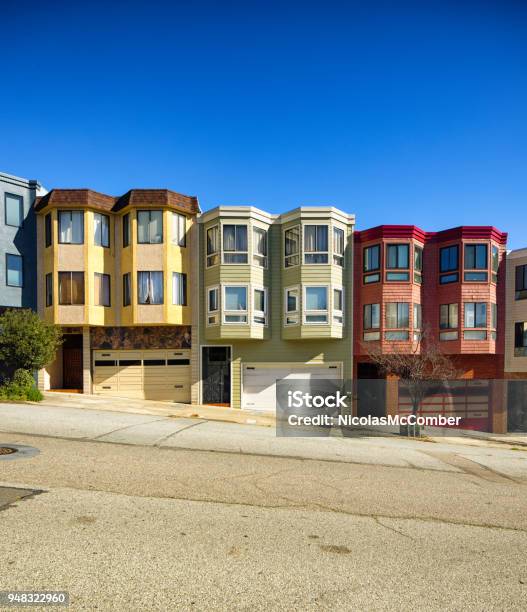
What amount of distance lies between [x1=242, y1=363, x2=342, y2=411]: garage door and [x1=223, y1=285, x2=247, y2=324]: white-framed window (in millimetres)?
2616

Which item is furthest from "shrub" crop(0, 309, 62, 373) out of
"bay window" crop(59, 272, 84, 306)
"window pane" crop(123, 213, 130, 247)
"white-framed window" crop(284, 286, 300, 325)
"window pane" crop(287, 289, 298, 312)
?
"window pane" crop(287, 289, 298, 312)

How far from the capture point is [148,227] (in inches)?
814

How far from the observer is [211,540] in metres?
5.05

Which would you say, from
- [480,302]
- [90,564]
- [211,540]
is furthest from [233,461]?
[480,302]

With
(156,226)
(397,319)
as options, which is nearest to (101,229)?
(156,226)

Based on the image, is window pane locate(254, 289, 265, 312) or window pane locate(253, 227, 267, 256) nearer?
window pane locate(254, 289, 265, 312)

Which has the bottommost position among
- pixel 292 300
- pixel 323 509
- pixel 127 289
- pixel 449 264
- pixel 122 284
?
pixel 323 509

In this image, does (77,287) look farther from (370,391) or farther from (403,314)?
(403,314)

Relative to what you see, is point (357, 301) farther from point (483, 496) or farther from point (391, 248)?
point (483, 496)

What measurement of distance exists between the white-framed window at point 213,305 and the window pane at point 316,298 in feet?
15.0

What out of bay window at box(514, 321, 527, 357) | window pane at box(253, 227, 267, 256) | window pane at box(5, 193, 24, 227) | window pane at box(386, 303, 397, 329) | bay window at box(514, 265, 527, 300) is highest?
window pane at box(5, 193, 24, 227)

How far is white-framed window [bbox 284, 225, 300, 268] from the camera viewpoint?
69.1ft

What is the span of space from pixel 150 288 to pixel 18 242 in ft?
23.8

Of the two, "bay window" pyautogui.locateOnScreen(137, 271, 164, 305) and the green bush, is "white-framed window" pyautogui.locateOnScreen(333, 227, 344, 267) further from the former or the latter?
the green bush
